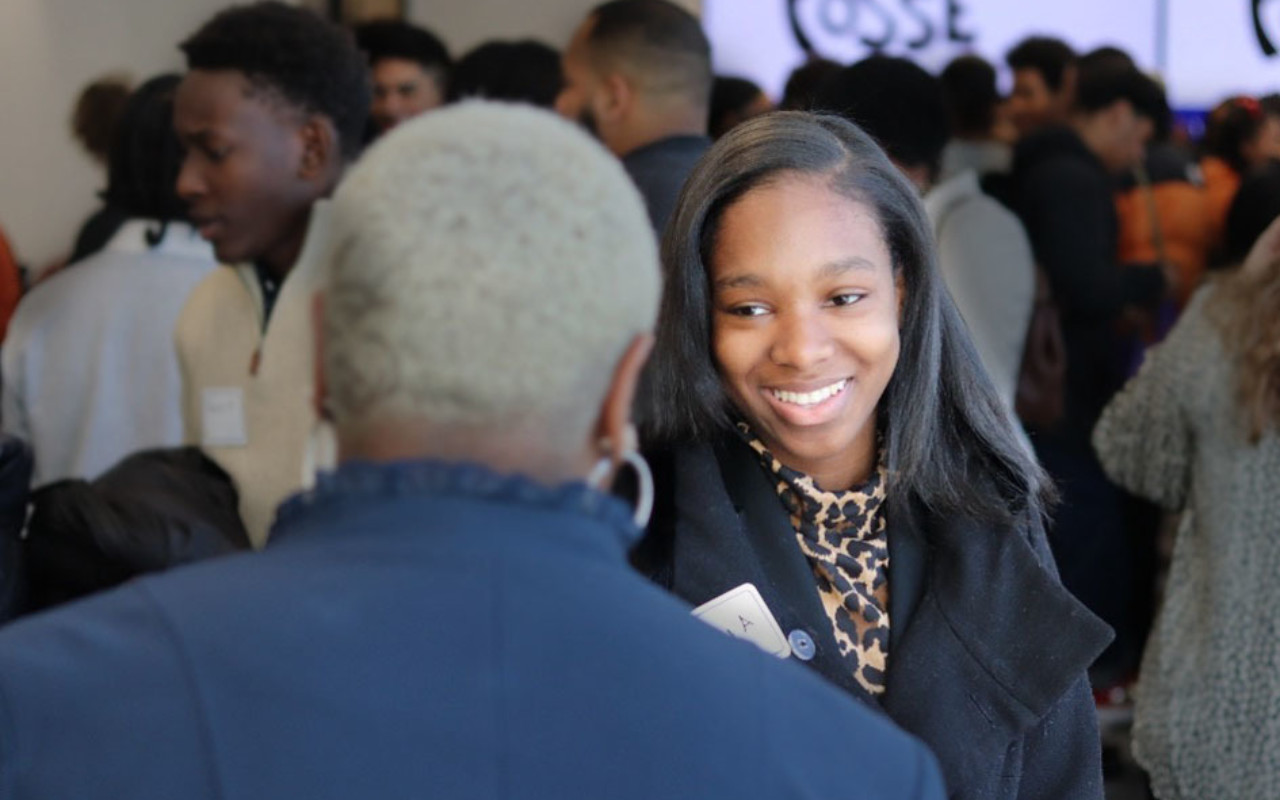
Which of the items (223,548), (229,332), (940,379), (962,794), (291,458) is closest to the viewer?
(962,794)

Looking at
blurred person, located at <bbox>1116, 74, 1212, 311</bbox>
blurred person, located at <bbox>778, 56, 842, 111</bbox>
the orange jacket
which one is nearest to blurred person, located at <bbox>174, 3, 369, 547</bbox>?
blurred person, located at <bbox>778, 56, 842, 111</bbox>

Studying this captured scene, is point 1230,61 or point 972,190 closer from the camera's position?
point 972,190

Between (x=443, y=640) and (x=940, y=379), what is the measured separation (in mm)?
1297

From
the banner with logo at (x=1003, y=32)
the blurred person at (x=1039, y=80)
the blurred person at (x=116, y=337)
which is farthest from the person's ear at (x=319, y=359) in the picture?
the banner with logo at (x=1003, y=32)

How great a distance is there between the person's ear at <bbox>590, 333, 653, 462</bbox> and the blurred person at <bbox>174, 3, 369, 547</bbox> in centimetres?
184

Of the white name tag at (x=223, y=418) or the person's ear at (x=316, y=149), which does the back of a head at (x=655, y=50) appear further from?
the white name tag at (x=223, y=418)

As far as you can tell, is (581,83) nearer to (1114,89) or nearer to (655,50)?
(655,50)

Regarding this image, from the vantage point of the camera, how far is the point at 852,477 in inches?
85.3

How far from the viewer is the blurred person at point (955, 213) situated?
4004mm

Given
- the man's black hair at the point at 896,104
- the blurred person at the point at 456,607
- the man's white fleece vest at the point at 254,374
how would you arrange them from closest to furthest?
the blurred person at the point at 456,607 < the man's white fleece vest at the point at 254,374 < the man's black hair at the point at 896,104

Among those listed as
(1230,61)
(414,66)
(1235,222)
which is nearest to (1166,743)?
(1235,222)

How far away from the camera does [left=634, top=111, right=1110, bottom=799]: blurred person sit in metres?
2.02

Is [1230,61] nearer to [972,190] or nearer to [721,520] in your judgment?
[972,190]

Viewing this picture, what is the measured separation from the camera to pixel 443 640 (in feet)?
3.34
